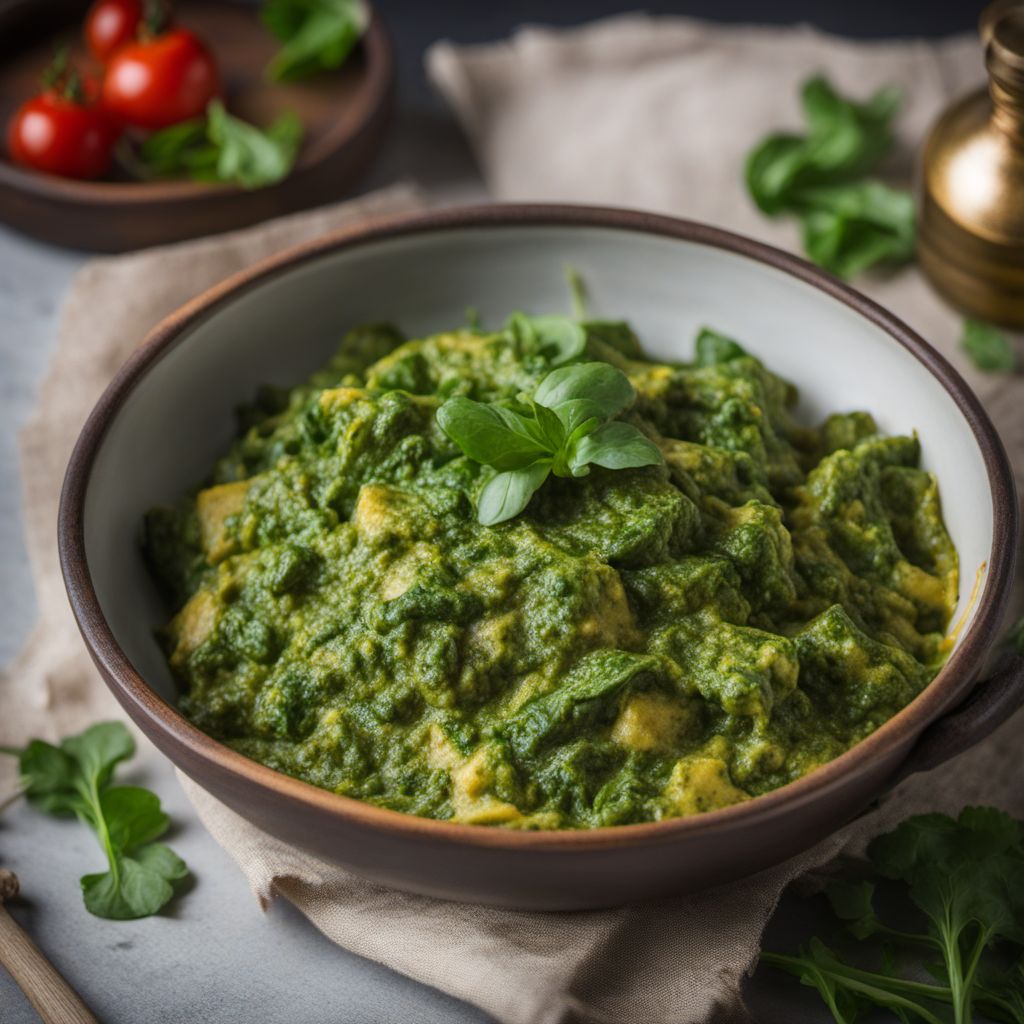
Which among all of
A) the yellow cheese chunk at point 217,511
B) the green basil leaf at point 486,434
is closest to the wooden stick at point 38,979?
the yellow cheese chunk at point 217,511

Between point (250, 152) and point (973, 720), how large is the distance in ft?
11.3

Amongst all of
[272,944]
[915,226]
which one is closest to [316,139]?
[915,226]

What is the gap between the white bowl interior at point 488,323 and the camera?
367 cm

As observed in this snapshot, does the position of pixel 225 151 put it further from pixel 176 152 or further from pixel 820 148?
pixel 820 148

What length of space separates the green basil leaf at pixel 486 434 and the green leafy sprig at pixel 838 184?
2.33m

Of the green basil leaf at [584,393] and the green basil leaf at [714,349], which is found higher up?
the green basil leaf at [584,393]

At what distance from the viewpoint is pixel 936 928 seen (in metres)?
3.28

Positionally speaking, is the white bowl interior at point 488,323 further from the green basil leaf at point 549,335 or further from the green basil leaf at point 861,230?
the green basil leaf at point 861,230

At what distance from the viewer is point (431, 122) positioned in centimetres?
603

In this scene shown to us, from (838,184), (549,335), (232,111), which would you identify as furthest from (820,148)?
(232,111)

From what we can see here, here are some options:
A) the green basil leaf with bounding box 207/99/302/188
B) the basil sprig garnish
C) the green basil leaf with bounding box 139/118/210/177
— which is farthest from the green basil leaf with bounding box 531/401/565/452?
the green basil leaf with bounding box 139/118/210/177

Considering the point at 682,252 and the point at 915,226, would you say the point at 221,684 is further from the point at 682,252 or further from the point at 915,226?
the point at 915,226

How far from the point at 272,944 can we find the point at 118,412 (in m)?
1.44

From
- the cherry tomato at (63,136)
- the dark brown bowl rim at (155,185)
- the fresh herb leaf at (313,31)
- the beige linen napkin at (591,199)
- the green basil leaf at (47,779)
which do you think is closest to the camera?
the beige linen napkin at (591,199)
